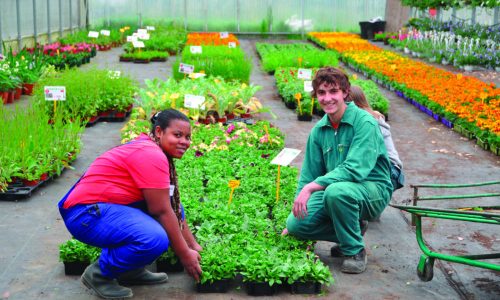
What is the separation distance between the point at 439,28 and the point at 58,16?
12004 mm

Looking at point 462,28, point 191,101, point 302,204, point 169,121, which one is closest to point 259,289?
point 302,204

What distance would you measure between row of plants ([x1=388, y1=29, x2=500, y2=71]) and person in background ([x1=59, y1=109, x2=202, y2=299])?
13.5 m

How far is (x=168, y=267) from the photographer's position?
4.21m

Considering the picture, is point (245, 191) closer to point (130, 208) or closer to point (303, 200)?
point (303, 200)

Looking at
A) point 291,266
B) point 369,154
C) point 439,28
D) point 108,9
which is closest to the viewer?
point 291,266

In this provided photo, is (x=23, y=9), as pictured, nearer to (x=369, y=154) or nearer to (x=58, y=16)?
(x=58, y=16)

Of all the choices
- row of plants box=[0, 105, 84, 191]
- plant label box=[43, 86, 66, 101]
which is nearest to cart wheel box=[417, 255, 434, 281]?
row of plants box=[0, 105, 84, 191]

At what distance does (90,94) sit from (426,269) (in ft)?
19.9

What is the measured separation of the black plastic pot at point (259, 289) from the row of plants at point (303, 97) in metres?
5.40

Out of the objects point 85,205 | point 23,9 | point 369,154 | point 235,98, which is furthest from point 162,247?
point 23,9

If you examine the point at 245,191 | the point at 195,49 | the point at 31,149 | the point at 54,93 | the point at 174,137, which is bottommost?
the point at 245,191

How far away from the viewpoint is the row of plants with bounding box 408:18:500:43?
1786 centimetres

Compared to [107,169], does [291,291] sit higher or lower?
lower

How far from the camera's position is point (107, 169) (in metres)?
3.70
